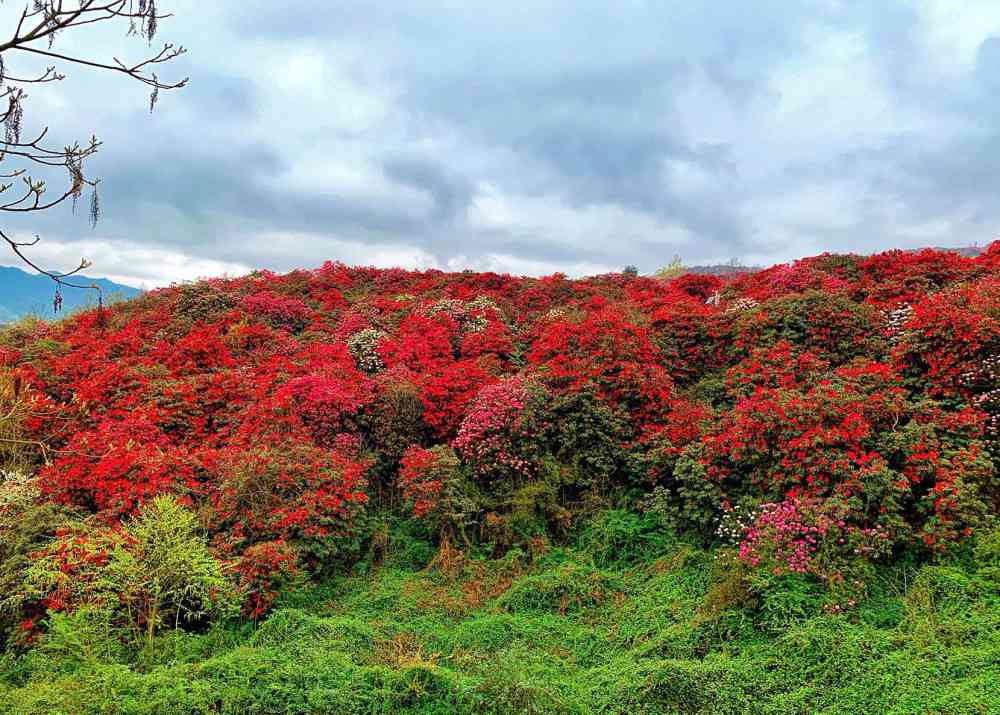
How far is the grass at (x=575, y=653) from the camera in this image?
5539 mm

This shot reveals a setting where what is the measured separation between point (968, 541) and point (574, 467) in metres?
5.65

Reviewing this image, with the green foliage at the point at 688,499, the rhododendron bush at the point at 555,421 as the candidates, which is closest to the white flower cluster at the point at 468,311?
the rhododendron bush at the point at 555,421

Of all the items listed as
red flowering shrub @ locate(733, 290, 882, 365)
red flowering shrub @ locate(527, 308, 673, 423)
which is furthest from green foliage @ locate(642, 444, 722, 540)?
red flowering shrub @ locate(733, 290, 882, 365)

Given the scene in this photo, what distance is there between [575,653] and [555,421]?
14.8 ft

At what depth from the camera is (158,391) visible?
39.2ft

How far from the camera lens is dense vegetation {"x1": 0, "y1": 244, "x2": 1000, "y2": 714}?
19.5 feet

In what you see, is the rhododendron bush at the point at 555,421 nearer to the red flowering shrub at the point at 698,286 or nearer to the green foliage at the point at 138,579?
the green foliage at the point at 138,579

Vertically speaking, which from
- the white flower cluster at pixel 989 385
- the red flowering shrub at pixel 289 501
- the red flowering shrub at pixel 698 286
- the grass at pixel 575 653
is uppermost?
the red flowering shrub at pixel 698 286

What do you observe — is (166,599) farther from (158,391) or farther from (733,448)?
(733,448)

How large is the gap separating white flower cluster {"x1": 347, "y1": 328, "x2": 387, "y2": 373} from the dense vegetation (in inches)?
5.1

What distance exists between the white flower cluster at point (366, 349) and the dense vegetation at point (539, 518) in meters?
0.13

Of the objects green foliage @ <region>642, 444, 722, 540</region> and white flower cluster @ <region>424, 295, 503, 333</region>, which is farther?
white flower cluster @ <region>424, 295, 503, 333</region>

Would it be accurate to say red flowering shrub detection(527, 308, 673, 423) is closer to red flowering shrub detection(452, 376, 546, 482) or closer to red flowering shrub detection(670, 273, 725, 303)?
red flowering shrub detection(452, 376, 546, 482)

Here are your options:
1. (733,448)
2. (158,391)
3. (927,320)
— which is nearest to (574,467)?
(733,448)
